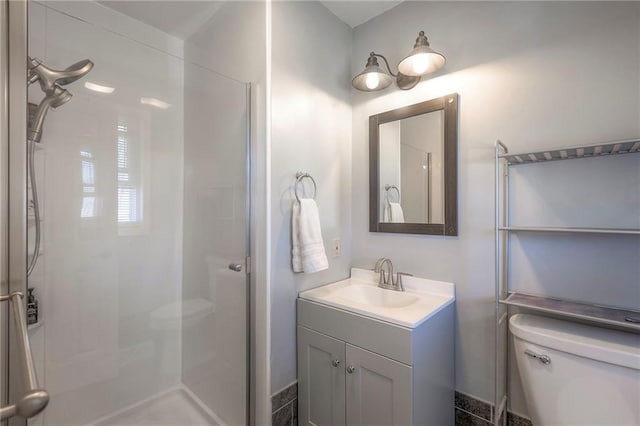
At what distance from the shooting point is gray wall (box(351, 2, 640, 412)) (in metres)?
1.13

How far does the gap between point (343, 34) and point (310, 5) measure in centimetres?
32

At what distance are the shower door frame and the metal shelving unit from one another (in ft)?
5.73

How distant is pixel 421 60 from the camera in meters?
1.48

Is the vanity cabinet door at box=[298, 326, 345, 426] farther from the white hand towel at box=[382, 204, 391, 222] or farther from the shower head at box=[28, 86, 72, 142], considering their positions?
the shower head at box=[28, 86, 72, 142]

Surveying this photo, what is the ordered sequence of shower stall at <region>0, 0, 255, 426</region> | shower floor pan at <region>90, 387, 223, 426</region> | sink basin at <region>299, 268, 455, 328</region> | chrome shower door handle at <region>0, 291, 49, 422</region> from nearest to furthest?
chrome shower door handle at <region>0, 291, 49, 422</region>
sink basin at <region>299, 268, 455, 328</region>
shower stall at <region>0, 0, 255, 426</region>
shower floor pan at <region>90, 387, 223, 426</region>

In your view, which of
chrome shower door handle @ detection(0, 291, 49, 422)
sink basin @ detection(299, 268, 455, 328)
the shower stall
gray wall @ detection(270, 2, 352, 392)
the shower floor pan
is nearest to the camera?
chrome shower door handle @ detection(0, 291, 49, 422)

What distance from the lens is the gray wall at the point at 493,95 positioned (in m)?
1.13

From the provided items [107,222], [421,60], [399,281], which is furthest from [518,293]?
[107,222]

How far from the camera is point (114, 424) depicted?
1552 millimetres

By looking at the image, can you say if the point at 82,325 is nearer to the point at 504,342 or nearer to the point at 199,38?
the point at 199,38

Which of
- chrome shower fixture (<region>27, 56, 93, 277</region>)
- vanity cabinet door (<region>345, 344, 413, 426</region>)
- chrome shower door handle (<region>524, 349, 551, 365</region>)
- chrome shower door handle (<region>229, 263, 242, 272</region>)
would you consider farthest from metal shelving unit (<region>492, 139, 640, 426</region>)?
chrome shower fixture (<region>27, 56, 93, 277</region>)

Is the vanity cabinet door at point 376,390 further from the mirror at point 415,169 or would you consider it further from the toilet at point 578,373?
the mirror at point 415,169

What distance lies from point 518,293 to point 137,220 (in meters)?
2.08

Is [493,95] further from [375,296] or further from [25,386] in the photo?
[25,386]
